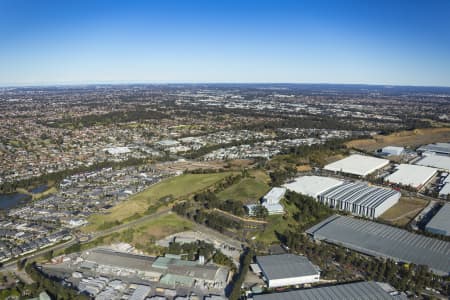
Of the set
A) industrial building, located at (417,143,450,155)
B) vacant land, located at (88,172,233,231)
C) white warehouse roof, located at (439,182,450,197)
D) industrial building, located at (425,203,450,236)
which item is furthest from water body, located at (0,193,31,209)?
industrial building, located at (417,143,450,155)

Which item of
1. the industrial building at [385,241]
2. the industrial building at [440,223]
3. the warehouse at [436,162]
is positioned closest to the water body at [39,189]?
the industrial building at [385,241]

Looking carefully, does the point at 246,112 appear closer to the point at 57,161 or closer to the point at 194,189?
the point at 57,161

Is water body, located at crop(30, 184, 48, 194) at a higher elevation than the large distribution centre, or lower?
lower

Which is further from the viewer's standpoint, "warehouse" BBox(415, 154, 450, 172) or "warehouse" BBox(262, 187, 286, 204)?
"warehouse" BBox(415, 154, 450, 172)

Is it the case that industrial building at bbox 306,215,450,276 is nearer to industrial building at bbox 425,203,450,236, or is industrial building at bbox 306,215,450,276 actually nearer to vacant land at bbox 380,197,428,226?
industrial building at bbox 425,203,450,236

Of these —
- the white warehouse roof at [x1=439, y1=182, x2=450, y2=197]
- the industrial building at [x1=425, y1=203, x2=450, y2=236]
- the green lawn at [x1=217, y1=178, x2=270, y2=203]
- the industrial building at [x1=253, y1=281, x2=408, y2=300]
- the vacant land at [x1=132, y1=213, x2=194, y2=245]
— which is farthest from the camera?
the white warehouse roof at [x1=439, y1=182, x2=450, y2=197]

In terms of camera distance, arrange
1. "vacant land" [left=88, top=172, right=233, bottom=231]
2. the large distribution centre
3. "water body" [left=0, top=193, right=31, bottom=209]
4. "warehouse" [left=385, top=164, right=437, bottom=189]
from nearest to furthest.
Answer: "vacant land" [left=88, top=172, right=233, bottom=231]
the large distribution centre
"water body" [left=0, top=193, right=31, bottom=209]
"warehouse" [left=385, top=164, right=437, bottom=189]
